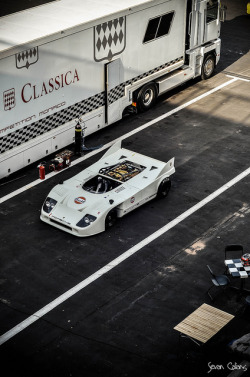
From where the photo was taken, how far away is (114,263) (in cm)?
1617

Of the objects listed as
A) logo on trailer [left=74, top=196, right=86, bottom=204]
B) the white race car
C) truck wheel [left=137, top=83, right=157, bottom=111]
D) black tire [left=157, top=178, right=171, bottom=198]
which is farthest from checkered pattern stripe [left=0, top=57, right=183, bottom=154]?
black tire [left=157, top=178, right=171, bottom=198]

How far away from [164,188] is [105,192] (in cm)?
181

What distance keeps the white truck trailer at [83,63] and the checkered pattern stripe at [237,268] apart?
6989mm

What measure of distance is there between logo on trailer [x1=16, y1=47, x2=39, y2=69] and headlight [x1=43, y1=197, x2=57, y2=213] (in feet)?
12.0

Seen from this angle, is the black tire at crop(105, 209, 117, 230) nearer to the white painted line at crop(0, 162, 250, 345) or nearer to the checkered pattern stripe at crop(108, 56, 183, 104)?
the white painted line at crop(0, 162, 250, 345)

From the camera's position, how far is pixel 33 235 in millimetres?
17141

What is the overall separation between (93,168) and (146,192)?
1.66m

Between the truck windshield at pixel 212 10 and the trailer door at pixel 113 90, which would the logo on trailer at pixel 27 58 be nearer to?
the trailer door at pixel 113 90

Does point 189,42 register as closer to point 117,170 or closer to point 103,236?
point 117,170

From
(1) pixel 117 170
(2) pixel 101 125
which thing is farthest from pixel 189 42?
(1) pixel 117 170

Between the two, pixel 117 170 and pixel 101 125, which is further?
pixel 101 125

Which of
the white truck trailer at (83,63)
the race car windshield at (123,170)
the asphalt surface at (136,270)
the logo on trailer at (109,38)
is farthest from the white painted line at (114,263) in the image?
the logo on trailer at (109,38)

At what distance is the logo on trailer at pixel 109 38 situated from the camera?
20.5 meters

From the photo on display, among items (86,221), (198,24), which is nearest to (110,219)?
(86,221)
